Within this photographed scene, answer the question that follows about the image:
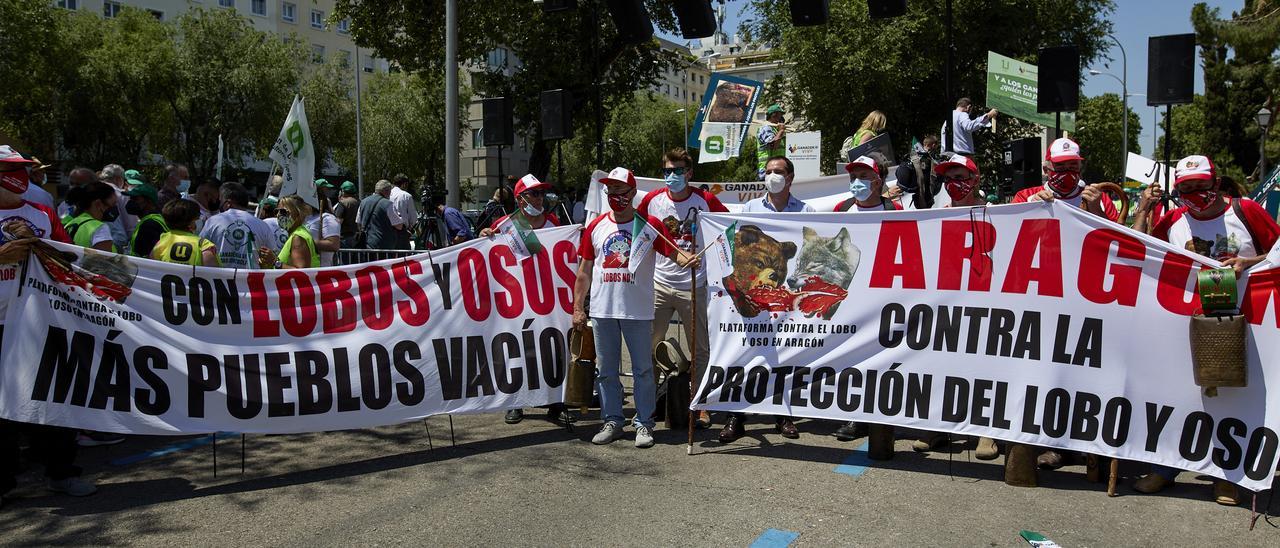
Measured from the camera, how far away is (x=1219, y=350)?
16.3ft

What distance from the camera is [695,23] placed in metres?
12.7

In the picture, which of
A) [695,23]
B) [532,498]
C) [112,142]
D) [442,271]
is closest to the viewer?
[532,498]

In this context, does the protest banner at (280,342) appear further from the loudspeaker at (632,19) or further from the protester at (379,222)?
the protester at (379,222)

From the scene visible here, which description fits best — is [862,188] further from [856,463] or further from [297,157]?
[297,157]

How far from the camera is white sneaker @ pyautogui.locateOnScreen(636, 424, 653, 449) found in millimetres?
6562

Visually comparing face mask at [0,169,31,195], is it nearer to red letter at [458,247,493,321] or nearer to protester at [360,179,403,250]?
red letter at [458,247,493,321]

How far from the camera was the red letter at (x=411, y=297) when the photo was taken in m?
6.39

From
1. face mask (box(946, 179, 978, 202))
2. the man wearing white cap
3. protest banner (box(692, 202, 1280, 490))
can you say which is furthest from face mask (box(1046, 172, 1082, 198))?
protest banner (box(692, 202, 1280, 490))

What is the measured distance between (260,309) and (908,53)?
2830 centimetres

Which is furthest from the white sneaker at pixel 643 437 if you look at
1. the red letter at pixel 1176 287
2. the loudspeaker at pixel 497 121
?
the loudspeaker at pixel 497 121

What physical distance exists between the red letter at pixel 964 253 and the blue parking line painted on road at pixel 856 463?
124cm

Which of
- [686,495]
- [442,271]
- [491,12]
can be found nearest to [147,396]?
[442,271]

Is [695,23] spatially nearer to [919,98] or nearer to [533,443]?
[533,443]

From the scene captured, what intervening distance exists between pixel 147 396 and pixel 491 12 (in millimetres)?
20371
